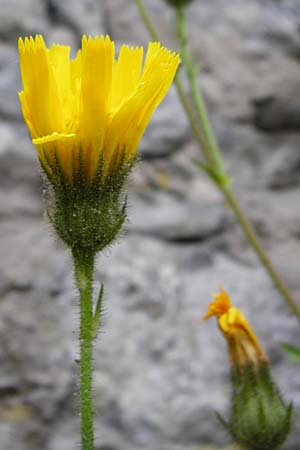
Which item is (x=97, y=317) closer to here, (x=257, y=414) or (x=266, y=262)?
(x=257, y=414)

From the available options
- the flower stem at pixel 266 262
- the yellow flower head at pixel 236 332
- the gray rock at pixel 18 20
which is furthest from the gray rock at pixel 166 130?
the yellow flower head at pixel 236 332

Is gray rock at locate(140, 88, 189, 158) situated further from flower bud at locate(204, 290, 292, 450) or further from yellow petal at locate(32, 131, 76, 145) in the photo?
yellow petal at locate(32, 131, 76, 145)

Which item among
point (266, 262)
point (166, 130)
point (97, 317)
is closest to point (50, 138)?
point (97, 317)

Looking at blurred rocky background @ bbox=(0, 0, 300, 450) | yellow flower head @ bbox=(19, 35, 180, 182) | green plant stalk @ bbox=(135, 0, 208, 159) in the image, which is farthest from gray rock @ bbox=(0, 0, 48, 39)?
yellow flower head @ bbox=(19, 35, 180, 182)

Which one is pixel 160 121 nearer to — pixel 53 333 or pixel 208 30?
pixel 208 30

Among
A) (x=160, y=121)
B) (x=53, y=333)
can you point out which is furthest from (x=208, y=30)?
(x=53, y=333)

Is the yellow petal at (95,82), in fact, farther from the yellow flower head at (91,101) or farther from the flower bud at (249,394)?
the flower bud at (249,394)
